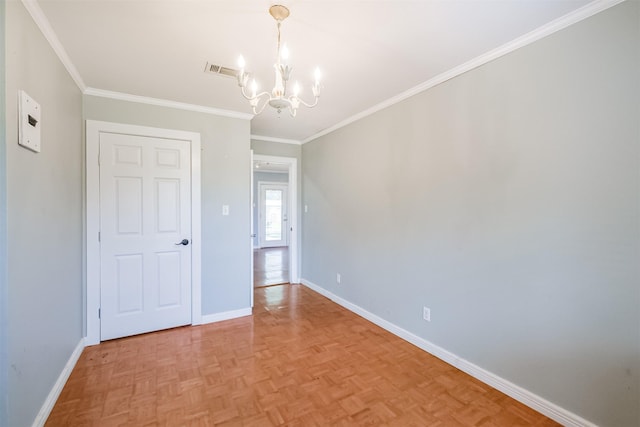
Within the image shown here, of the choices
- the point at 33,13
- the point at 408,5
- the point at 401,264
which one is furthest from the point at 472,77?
the point at 33,13

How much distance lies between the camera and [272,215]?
29.3 ft

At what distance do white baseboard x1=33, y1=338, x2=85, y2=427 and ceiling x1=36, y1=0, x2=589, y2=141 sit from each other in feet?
7.54

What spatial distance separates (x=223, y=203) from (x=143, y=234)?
0.85 metres

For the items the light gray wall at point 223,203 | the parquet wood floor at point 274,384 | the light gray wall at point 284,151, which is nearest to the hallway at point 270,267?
the light gray wall at point 284,151

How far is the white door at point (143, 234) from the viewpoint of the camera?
2.78 m

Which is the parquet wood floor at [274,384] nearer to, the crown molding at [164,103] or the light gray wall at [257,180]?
the crown molding at [164,103]

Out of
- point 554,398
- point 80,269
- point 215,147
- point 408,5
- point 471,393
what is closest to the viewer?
point 408,5

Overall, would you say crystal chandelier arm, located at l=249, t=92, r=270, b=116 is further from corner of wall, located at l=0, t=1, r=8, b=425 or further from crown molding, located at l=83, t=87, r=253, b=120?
corner of wall, located at l=0, t=1, r=8, b=425

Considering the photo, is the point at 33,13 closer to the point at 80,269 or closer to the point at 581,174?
the point at 80,269

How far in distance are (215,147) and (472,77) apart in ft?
8.52

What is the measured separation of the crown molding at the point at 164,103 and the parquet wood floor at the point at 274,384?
235 cm

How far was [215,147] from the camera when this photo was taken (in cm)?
327

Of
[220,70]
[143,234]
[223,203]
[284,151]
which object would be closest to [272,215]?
[284,151]

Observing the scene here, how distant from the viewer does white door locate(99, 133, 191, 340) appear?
2781mm
